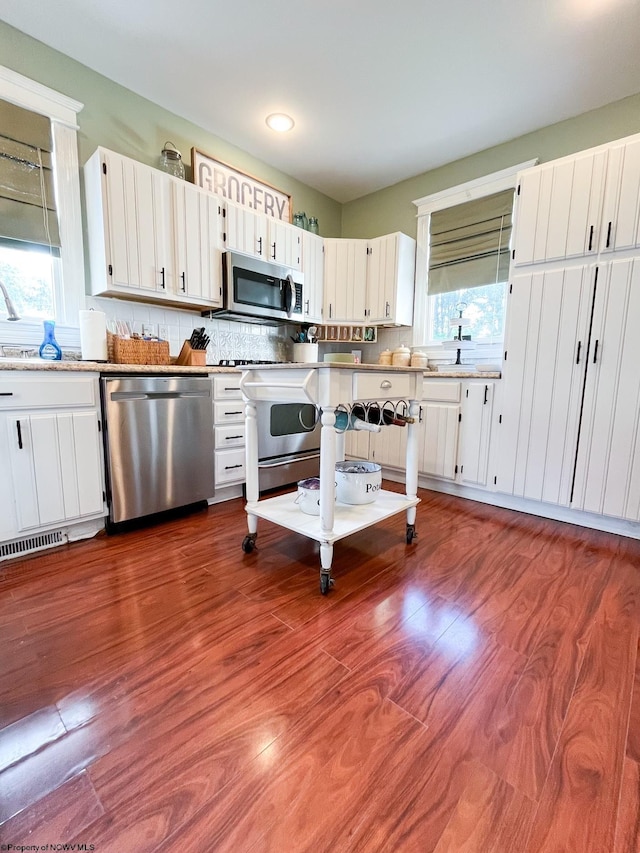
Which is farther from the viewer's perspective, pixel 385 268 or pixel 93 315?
pixel 385 268

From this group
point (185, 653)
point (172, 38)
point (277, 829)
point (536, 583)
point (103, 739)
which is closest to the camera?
point (277, 829)

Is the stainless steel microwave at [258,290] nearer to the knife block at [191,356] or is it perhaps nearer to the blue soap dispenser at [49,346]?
the knife block at [191,356]

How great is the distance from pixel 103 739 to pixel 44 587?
871mm

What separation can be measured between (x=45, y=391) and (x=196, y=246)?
4.61ft

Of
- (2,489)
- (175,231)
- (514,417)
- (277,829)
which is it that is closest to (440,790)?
(277,829)

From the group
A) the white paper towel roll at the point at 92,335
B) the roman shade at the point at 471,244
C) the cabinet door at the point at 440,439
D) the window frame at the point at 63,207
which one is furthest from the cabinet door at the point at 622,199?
the window frame at the point at 63,207

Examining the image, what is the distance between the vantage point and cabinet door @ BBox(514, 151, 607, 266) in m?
2.08

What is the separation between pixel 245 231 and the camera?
9.16ft

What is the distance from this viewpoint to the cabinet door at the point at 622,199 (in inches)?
76.9

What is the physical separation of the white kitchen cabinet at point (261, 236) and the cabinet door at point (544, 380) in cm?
175

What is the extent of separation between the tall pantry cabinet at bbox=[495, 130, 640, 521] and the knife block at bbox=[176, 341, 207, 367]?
2017mm

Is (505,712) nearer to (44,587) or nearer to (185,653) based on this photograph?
(185,653)

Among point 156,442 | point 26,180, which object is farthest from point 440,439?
point 26,180

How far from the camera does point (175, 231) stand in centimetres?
243
